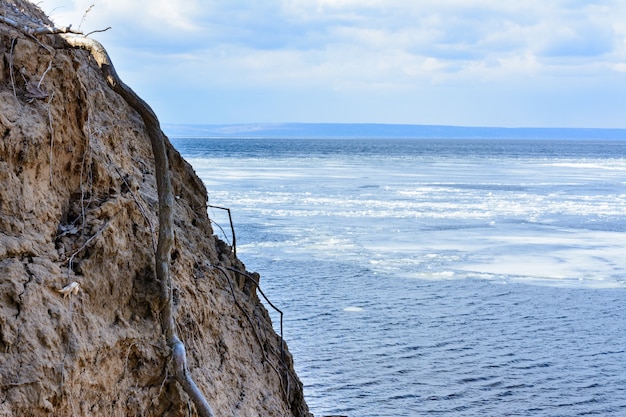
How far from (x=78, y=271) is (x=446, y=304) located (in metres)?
11.8

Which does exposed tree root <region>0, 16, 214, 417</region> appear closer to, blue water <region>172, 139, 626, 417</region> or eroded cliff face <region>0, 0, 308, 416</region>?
eroded cliff face <region>0, 0, 308, 416</region>

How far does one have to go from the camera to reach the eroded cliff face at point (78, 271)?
373 centimetres

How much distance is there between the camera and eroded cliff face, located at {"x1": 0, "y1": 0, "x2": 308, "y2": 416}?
3.73m

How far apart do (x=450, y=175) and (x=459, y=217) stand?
100 feet

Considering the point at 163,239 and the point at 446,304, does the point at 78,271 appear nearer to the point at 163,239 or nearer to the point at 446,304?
the point at 163,239

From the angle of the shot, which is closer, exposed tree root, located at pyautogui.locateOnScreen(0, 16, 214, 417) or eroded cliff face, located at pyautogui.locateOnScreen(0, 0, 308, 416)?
eroded cliff face, located at pyautogui.locateOnScreen(0, 0, 308, 416)

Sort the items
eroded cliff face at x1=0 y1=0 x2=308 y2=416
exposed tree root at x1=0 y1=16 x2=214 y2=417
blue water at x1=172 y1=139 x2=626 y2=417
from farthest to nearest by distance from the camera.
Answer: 1. blue water at x1=172 y1=139 x2=626 y2=417
2. exposed tree root at x1=0 y1=16 x2=214 y2=417
3. eroded cliff face at x1=0 y1=0 x2=308 y2=416

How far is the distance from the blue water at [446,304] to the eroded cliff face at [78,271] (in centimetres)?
518

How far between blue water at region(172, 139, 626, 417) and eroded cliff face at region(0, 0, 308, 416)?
518cm

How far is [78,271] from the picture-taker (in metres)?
4.13

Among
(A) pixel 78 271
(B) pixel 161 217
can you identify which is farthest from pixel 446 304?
(A) pixel 78 271

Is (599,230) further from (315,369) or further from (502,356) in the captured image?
(315,369)

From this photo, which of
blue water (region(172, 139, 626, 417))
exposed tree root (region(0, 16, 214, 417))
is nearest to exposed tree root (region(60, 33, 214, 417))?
exposed tree root (region(0, 16, 214, 417))

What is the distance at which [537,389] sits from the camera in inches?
437
